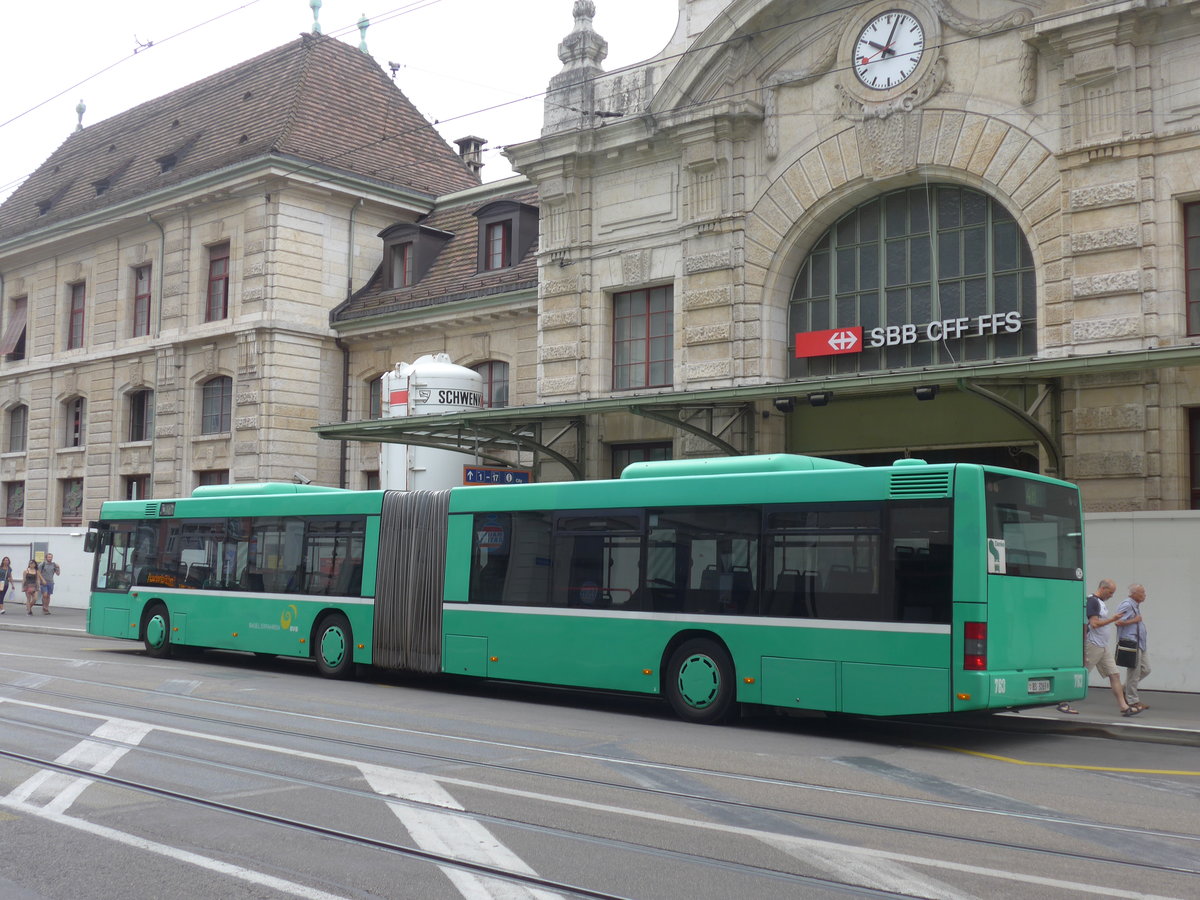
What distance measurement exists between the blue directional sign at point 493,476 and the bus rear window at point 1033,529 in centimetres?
1036

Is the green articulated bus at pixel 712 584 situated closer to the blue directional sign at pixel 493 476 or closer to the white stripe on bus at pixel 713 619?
the white stripe on bus at pixel 713 619

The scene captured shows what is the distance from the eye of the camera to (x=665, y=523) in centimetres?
1445

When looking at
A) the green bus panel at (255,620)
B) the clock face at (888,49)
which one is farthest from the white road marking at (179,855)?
the clock face at (888,49)

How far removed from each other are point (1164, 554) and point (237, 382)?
2292 cm

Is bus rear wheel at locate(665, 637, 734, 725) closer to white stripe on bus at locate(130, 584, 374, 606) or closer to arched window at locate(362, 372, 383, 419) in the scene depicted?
white stripe on bus at locate(130, 584, 374, 606)

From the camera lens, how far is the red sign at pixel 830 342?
20922mm

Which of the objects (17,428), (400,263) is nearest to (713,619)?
(400,263)

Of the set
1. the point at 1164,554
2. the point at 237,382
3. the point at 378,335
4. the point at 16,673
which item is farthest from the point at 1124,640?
the point at 237,382

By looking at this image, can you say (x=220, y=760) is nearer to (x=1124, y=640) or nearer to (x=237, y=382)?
(x=1124, y=640)

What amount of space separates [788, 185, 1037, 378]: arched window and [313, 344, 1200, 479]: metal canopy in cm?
102

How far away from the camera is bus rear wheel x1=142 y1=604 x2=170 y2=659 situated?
70.5 ft

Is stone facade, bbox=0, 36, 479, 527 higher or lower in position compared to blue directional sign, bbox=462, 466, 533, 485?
higher

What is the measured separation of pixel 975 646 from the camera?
11.8m

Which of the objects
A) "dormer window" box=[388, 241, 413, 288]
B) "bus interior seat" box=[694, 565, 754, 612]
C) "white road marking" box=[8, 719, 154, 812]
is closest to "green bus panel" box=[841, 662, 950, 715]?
"bus interior seat" box=[694, 565, 754, 612]
